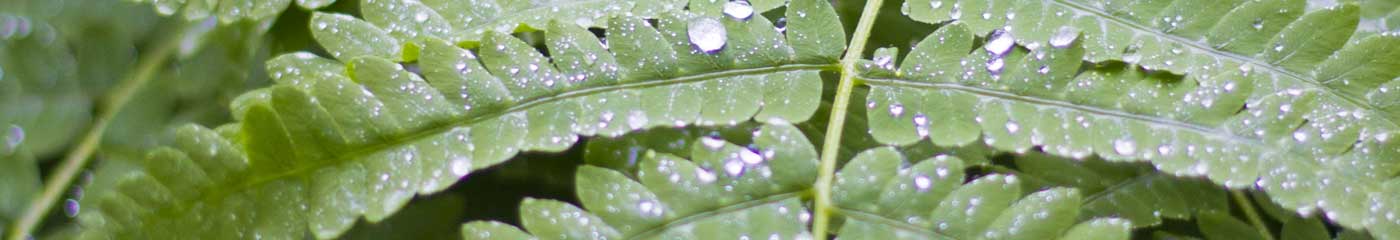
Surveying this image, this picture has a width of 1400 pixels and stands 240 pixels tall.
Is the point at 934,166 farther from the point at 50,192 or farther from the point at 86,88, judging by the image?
the point at 86,88

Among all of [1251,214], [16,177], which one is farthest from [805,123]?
[16,177]

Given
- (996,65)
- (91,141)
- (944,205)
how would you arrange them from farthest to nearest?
(91,141) → (996,65) → (944,205)

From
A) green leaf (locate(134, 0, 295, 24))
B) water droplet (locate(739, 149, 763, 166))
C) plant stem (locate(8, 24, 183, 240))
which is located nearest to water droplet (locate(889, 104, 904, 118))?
water droplet (locate(739, 149, 763, 166))

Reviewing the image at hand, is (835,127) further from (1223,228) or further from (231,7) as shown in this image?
(231,7)

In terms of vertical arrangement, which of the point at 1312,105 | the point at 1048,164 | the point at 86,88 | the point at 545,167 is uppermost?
the point at 1312,105

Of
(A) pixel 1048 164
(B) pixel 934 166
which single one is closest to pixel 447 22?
(B) pixel 934 166

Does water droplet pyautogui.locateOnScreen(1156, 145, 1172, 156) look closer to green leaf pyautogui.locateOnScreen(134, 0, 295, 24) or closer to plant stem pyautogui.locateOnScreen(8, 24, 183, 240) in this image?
green leaf pyautogui.locateOnScreen(134, 0, 295, 24)
